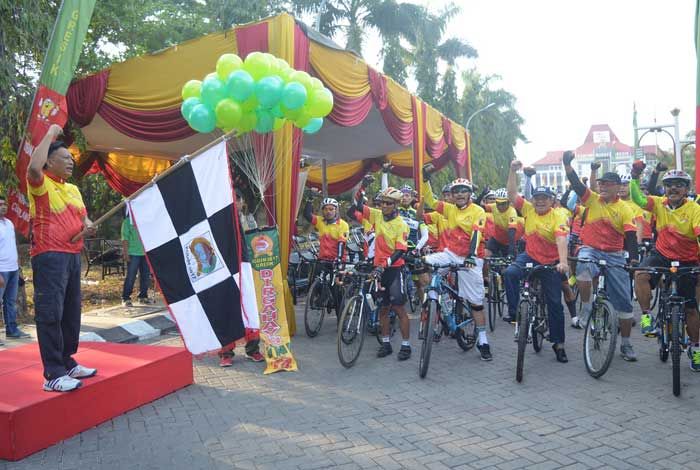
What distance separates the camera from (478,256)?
20.4ft

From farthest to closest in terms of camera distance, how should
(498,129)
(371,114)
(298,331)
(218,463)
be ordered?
1. (498,129)
2. (371,114)
3. (298,331)
4. (218,463)

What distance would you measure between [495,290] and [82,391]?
5.72m

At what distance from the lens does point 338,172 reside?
1691 cm

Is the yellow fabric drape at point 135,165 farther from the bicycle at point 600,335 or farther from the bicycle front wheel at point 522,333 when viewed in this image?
the bicycle at point 600,335

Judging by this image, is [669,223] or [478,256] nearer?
[669,223]

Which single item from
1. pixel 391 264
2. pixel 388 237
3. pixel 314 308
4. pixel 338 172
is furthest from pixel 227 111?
A: pixel 338 172

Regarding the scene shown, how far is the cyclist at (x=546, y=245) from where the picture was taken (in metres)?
5.68

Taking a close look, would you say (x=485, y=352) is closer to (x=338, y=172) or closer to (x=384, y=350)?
(x=384, y=350)

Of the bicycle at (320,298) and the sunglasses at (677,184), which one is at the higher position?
the sunglasses at (677,184)

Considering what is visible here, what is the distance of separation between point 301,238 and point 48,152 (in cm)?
784

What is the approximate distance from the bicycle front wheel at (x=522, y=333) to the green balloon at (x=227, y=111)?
3.35 metres

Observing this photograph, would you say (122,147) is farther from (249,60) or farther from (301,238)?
(249,60)

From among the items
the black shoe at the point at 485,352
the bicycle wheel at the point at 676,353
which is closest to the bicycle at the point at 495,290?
Result: the black shoe at the point at 485,352

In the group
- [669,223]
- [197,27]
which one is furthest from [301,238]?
[197,27]
